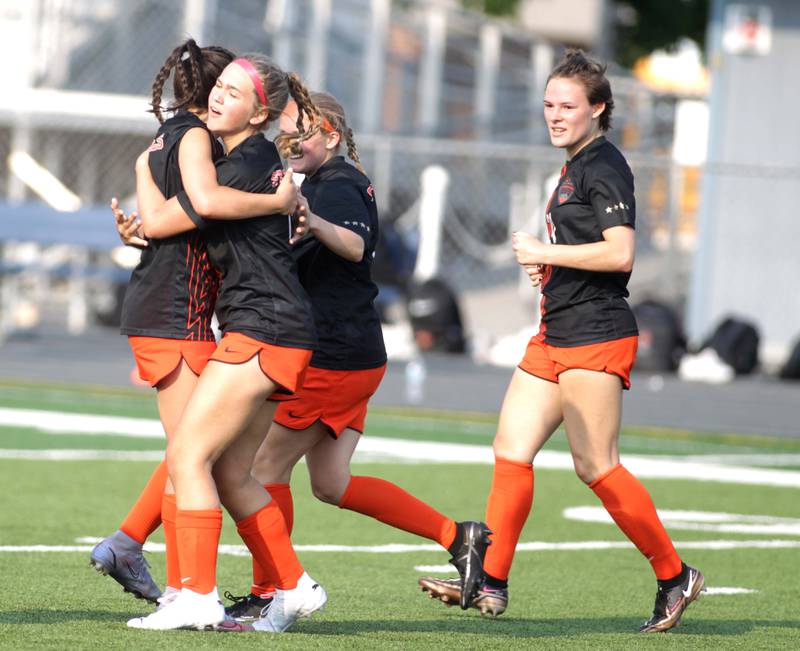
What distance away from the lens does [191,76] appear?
5.13m

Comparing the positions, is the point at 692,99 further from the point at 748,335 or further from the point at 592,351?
the point at 592,351

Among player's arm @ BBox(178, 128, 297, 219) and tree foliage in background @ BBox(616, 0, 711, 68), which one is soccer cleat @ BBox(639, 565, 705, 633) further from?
tree foliage in background @ BBox(616, 0, 711, 68)

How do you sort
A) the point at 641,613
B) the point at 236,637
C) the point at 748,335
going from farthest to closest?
the point at 748,335
the point at 641,613
the point at 236,637

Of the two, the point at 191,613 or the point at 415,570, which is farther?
the point at 415,570

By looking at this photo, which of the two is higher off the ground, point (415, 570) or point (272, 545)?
point (272, 545)

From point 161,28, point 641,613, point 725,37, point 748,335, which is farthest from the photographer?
point 161,28

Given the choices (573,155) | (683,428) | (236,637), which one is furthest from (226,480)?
(683,428)

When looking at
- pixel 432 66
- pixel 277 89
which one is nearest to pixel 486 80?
pixel 432 66

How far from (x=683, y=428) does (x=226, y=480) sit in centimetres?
913

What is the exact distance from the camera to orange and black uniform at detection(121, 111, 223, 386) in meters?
4.99

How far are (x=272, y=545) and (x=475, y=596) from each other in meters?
0.84

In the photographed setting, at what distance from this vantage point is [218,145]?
16.5ft

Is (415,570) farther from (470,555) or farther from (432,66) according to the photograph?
(432,66)

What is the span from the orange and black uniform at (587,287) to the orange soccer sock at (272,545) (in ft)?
3.66
